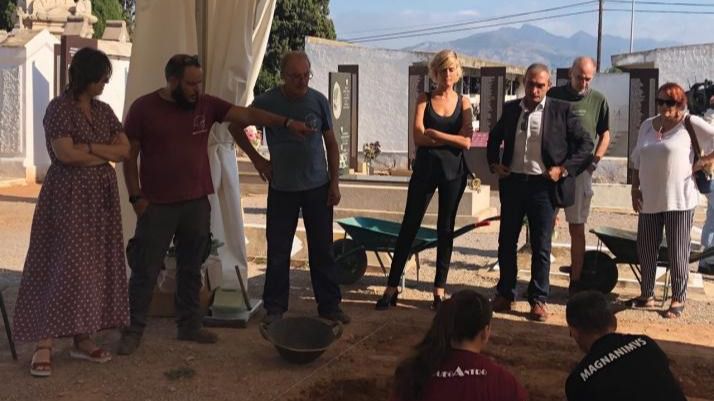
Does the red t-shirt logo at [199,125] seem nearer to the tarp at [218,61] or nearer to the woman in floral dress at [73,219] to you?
the woman in floral dress at [73,219]

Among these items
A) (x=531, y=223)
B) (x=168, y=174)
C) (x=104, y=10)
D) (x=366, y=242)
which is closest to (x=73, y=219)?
(x=168, y=174)

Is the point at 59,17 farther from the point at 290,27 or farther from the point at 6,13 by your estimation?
the point at 6,13

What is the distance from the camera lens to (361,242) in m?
6.74

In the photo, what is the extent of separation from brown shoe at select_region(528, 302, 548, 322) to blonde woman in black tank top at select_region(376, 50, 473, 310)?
0.76 meters

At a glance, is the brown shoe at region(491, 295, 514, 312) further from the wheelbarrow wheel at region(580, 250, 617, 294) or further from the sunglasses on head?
the sunglasses on head

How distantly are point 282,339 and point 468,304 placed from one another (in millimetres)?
2172

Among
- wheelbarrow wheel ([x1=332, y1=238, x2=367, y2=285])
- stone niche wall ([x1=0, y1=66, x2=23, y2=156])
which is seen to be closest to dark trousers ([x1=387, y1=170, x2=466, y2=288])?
wheelbarrow wheel ([x1=332, y1=238, x2=367, y2=285])

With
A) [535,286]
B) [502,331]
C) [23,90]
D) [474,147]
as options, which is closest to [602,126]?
[535,286]

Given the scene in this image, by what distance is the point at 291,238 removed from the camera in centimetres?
550

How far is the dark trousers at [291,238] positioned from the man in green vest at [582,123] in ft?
6.44

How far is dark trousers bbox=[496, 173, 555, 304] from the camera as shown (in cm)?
583

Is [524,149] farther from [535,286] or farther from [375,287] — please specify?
[375,287]

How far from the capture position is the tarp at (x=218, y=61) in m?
5.62

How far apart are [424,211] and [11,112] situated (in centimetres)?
1130
